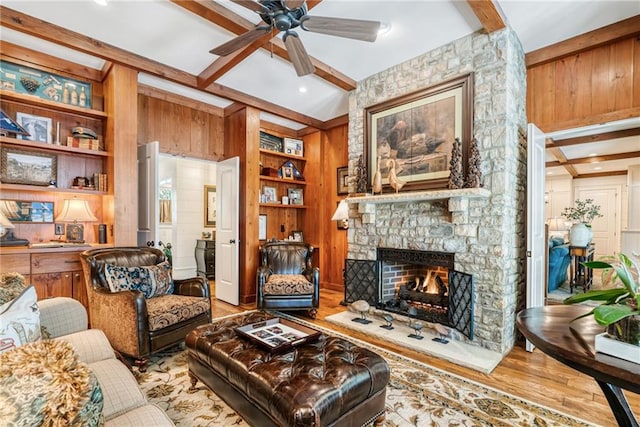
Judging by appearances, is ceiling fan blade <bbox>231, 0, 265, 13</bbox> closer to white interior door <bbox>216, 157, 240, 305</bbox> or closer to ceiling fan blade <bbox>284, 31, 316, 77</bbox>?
ceiling fan blade <bbox>284, 31, 316, 77</bbox>

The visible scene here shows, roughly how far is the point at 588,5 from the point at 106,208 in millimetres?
5182

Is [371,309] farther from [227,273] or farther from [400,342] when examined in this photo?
[227,273]

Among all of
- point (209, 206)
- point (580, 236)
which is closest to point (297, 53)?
point (209, 206)

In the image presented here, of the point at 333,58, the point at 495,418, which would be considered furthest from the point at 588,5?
the point at 495,418

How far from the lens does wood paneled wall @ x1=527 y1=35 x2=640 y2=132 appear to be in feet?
9.06

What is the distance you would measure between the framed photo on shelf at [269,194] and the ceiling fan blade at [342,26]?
351cm

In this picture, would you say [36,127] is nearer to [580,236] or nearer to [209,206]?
[209,206]

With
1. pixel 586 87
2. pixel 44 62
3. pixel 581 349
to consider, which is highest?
pixel 44 62

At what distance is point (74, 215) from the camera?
317cm

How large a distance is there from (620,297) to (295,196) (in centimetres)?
498

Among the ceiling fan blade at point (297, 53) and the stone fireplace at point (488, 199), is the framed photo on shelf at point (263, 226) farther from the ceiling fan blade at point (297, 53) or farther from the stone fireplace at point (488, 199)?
the ceiling fan blade at point (297, 53)

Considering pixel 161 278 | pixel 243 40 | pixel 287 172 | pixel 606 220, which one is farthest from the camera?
pixel 606 220

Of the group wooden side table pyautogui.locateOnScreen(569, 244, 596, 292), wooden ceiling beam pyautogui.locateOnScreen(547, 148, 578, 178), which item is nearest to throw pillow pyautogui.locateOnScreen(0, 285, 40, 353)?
wooden side table pyautogui.locateOnScreen(569, 244, 596, 292)

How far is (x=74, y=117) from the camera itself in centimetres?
→ 350
